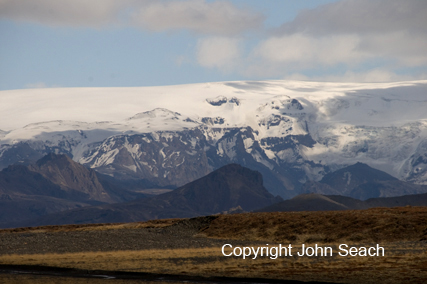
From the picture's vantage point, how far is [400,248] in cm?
6625

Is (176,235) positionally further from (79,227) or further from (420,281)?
(420,281)

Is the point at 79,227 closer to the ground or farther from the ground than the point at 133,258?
farther from the ground

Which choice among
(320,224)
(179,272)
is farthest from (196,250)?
(320,224)

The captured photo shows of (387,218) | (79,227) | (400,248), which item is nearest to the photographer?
(400,248)

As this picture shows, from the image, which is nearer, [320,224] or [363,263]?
[363,263]

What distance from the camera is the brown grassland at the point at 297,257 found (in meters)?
57.2

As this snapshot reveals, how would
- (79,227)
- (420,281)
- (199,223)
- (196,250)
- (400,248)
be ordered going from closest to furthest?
(420,281), (400,248), (196,250), (199,223), (79,227)

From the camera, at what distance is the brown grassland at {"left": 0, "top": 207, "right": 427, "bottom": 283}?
5722 cm

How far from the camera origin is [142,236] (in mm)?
90625

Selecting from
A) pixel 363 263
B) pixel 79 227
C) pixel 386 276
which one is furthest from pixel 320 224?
pixel 79 227

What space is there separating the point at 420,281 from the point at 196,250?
29.6 metres

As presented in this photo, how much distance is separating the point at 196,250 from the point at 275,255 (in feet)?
37.0

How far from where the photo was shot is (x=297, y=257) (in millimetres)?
65375

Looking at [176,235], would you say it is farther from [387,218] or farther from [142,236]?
[387,218]
